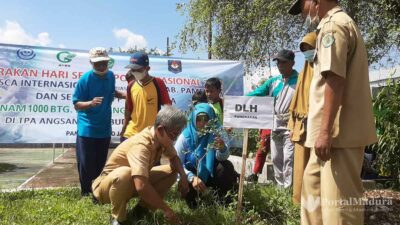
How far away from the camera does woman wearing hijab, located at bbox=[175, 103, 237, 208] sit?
12.6ft

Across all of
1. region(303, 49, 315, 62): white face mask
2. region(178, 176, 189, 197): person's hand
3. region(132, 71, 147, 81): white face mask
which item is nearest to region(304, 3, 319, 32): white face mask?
region(303, 49, 315, 62): white face mask

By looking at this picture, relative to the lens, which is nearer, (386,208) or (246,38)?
(386,208)

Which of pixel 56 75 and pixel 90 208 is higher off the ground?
pixel 56 75

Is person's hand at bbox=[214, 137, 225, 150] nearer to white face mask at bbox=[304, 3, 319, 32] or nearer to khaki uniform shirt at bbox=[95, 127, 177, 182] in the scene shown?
khaki uniform shirt at bbox=[95, 127, 177, 182]

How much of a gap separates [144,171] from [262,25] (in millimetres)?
6584

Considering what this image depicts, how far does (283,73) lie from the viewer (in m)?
4.71

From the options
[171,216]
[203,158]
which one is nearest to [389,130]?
[203,158]

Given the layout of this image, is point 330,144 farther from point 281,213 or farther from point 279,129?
point 279,129

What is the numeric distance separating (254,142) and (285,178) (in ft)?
11.9

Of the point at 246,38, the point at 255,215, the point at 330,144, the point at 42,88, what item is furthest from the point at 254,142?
the point at 330,144

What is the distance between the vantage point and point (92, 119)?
4578mm

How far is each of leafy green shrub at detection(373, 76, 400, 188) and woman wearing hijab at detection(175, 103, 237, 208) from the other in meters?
2.43

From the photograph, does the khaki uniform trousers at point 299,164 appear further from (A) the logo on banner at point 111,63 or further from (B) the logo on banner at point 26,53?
(B) the logo on banner at point 26,53

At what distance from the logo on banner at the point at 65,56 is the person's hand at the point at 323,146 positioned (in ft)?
17.1
